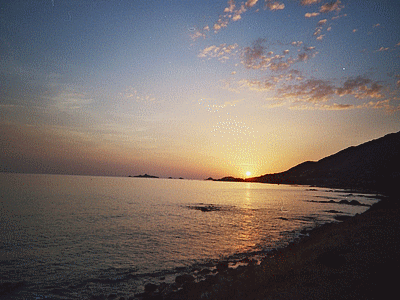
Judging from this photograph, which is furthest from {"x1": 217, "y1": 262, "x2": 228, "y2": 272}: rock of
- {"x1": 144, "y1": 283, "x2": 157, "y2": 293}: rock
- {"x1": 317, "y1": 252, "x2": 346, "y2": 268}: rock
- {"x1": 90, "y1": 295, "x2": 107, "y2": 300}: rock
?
{"x1": 90, "y1": 295, "x2": 107, "y2": 300}: rock

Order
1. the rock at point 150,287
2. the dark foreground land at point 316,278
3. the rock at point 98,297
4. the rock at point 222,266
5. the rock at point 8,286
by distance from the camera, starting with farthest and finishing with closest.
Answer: the rock at point 222,266 < the rock at point 150,287 < the rock at point 8,286 < the rock at point 98,297 < the dark foreground land at point 316,278

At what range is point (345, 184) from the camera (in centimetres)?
17375

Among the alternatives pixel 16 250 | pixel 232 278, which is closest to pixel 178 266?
pixel 232 278

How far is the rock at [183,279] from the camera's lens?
14.4m

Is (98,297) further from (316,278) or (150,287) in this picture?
(316,278)

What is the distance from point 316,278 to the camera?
11.2m

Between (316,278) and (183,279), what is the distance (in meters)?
8.51

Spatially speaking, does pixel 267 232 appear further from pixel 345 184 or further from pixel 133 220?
pixel 345 184

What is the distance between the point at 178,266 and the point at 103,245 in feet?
33.3

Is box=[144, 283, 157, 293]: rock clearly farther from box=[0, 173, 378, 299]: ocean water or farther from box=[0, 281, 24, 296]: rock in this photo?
box=[0, 281, 24, 296]: rock

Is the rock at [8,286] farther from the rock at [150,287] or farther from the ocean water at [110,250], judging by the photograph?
the rock at [150,287]

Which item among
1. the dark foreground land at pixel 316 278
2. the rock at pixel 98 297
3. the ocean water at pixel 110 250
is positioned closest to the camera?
the dark foreground land at pixel 316 278

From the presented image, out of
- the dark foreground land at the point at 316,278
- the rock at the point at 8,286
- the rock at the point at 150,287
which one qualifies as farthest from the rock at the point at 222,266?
the rock at the point at 8,286

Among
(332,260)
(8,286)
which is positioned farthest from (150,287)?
(332,260)
